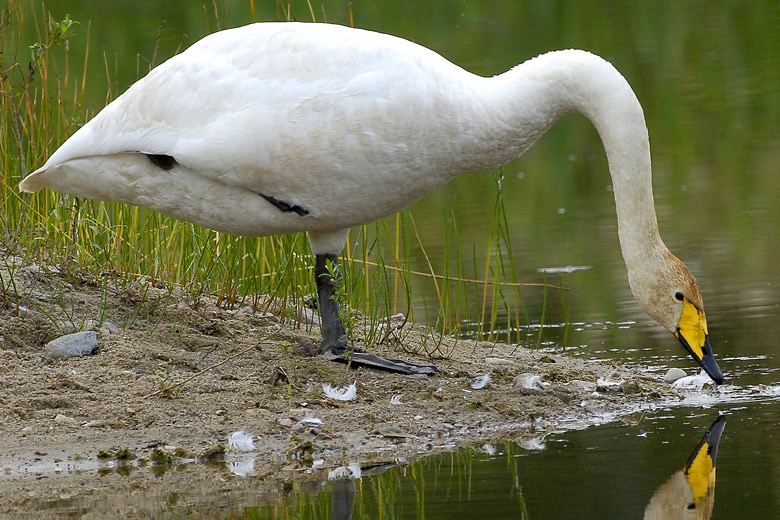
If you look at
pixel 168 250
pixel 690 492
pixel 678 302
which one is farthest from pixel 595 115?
pixel 168 250

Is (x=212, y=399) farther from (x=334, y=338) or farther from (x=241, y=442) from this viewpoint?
(x=334, y=338)

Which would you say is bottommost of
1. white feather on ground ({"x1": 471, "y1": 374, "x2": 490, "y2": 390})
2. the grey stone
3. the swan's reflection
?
the swan's reflection

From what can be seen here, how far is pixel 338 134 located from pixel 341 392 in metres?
1.18

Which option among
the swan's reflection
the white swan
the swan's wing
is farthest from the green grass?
the swan's reflection

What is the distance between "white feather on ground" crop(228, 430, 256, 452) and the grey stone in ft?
3.71

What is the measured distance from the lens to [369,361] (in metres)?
6.08

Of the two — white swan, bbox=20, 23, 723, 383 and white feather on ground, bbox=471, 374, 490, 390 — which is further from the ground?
white swan, bbox=20, 23, 723, 383

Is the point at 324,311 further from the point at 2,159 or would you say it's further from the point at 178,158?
the point at 2,159

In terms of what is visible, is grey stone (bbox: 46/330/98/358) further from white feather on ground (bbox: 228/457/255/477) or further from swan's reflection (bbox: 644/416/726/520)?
swan's reflection (bbox: 644/416/726/520)

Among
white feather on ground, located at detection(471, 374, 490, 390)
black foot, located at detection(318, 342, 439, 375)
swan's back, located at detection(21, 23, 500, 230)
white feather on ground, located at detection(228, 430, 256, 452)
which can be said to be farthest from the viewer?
black foot, located at detection(318, 342, 439, 375)

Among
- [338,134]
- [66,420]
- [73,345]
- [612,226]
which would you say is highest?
[338,134]

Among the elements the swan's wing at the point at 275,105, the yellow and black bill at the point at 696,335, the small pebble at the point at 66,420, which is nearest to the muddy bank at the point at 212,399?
the small pebble at the point at 66,420

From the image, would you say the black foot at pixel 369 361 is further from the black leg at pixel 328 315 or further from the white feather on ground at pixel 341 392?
the white feather on ground at pixel 341 392

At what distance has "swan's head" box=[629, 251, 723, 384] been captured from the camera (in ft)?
18.3
